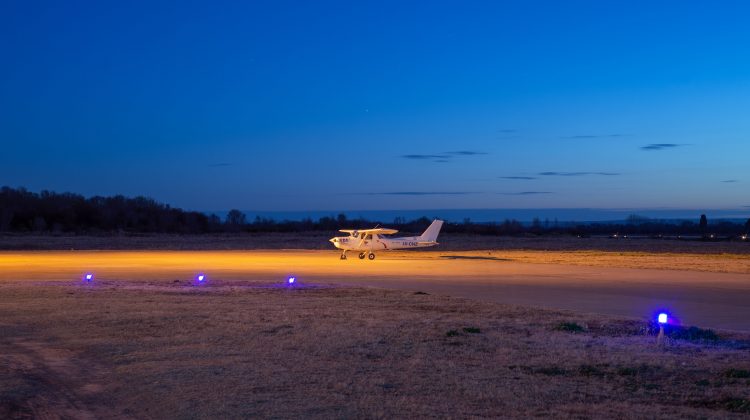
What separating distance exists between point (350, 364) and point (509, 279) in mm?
19118

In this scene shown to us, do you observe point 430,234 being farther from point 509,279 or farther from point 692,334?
point 692,334

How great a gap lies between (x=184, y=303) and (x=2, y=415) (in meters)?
11.1

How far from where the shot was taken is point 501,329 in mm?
14625

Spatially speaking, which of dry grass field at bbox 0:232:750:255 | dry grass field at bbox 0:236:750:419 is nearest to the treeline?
dry grass field at bbox 0:232:750:255

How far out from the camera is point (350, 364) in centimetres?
1083

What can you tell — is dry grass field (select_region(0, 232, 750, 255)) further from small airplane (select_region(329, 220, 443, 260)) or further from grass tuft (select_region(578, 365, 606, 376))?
grass tuft (select_region(578, 365, 606, 376))

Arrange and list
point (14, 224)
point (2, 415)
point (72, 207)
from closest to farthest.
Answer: point (2, 415), point (14, 224), point (72, 207)

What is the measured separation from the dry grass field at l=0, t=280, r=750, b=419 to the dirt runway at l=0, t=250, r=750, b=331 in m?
3.23

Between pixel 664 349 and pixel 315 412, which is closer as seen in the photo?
pixel 315 412

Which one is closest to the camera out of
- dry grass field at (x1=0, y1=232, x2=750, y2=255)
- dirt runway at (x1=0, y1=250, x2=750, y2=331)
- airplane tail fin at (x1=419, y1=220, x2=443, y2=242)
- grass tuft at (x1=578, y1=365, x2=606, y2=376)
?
grass tuft at (x1=578, y1=365, x2=606, y2=376)

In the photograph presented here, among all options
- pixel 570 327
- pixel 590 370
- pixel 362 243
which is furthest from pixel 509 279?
pixel 590 370

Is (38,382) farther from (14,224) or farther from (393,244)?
(14,224)

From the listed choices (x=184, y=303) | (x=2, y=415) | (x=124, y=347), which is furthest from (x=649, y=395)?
(x=184, y=303)

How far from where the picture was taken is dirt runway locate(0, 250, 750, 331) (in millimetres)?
19734
